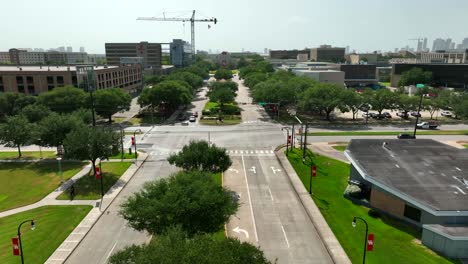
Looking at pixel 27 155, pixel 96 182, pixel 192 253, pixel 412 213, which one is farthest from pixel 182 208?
pixel 27 155

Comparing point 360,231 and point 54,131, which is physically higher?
point 54,131

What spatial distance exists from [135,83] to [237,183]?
4307 inches

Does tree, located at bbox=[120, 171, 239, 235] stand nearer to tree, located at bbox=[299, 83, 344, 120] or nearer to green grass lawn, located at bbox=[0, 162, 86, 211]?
green grass lawn, located at bbox=[0, 162, 86, 211]

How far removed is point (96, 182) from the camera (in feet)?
159

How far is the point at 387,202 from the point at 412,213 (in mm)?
2806

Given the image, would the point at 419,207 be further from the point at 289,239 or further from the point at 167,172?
the point at 167,172

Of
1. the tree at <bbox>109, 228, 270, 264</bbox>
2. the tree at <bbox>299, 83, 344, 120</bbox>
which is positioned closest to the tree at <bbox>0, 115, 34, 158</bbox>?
the tree at <bbox>109, 228, 270, 264</bbox>

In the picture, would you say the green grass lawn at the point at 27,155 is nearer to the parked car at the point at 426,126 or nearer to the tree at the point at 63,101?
the tree at the point at 63,101

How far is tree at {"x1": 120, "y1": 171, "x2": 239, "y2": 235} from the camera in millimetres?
27703

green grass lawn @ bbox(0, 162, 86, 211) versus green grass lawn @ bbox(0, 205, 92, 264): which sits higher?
green grass lawn @ bbox(0, 162, 86, 211)

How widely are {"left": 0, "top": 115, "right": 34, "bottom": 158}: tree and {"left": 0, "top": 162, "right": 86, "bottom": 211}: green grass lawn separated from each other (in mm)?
4011

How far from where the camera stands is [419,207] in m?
34.4

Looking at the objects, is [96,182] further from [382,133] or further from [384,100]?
[384,100]

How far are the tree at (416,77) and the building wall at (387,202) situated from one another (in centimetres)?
12279
